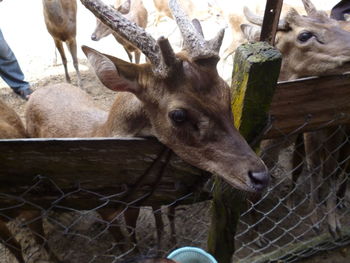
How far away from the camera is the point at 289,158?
4.80 m

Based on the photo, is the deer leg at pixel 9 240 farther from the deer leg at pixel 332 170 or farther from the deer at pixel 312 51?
the deer leg at pixel 332 170

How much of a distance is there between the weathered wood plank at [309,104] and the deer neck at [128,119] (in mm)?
744

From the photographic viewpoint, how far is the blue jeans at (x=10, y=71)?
664cm

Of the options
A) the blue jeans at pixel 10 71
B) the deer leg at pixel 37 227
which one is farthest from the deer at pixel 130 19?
the deer leg at pixel 37 227

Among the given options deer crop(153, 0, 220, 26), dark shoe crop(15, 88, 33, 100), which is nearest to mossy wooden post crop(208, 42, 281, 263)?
dark shoe crop(15, 88, 33, 100)

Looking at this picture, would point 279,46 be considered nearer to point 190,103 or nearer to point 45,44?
point 190,103

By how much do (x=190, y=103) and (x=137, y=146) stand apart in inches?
15.8

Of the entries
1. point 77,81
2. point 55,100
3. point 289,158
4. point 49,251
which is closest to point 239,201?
point 49,251

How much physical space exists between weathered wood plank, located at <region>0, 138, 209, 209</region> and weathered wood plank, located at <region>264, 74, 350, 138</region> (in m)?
0.57

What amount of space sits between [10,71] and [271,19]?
6027mm

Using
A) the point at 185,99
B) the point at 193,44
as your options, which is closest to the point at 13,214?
the point at 185,99

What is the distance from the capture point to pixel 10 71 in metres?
6.73

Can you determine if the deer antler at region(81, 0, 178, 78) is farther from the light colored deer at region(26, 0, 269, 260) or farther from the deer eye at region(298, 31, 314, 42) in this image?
the deer eye at region(298, 31, 314, 42)

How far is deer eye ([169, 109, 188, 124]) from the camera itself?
191 centimetres
